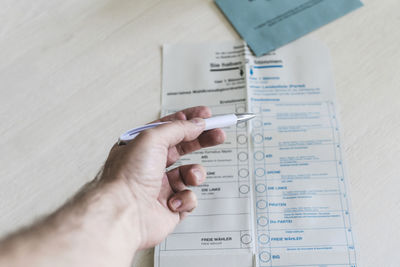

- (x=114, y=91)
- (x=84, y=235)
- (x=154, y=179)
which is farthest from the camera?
(x=114, y=91)

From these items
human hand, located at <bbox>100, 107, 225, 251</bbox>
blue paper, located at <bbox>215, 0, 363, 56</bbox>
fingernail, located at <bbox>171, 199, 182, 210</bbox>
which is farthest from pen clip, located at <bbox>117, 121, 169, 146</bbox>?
blue paper, located at <bbox>215, 0, 363, 56</bbox>

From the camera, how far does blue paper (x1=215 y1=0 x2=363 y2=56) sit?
691 mm

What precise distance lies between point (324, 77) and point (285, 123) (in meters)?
0.12

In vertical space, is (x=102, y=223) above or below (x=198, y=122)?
below

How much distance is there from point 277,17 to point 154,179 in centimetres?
42

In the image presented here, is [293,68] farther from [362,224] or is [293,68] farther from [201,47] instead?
[362,224]

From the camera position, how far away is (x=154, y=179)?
0.51 meters

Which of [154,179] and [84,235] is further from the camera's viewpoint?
[154,179]

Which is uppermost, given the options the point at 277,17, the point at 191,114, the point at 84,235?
the point at 277,17

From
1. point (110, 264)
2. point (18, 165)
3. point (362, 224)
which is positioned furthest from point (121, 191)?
point (362, 224)

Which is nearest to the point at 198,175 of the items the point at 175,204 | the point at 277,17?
the point at 175,204

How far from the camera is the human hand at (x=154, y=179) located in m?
0.48

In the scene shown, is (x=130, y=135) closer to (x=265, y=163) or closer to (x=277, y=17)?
(x=265, y=163)

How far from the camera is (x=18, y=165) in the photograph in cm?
62
